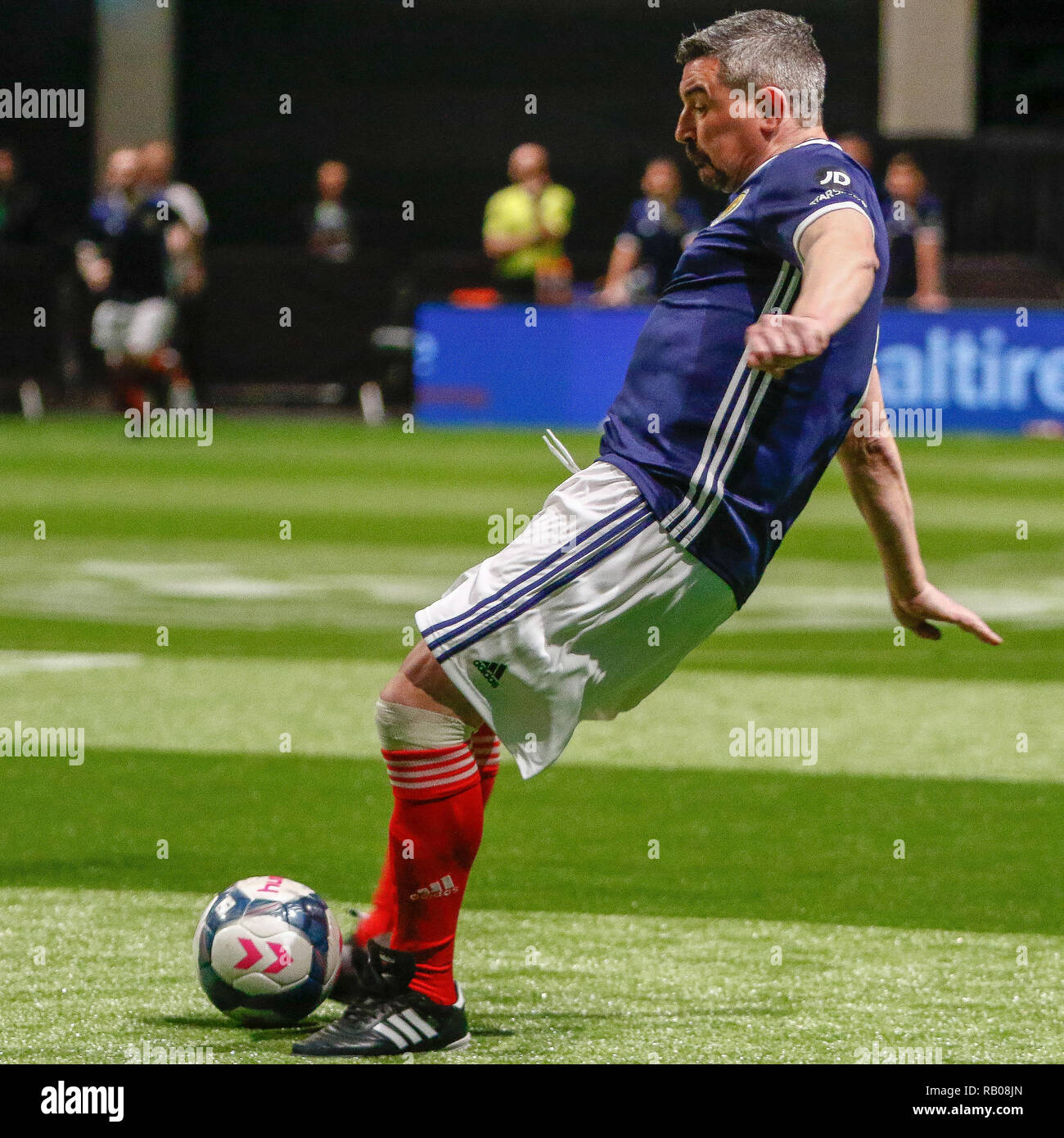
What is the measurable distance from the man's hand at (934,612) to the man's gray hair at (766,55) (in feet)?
3.74

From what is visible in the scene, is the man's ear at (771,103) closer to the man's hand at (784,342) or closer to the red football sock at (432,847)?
the man's hand at (784,342)

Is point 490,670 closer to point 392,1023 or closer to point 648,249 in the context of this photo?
point 392,1023

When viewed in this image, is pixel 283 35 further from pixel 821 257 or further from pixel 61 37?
pixel 821 257

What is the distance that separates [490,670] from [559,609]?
183 mm

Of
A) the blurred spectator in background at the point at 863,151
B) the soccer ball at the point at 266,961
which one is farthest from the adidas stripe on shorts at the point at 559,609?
the blurred spectator in background at the point at 863,151

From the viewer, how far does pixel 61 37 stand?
2895 centimetres

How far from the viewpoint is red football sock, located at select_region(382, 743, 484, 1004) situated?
15.8 ft

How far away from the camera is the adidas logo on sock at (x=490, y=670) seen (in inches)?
184

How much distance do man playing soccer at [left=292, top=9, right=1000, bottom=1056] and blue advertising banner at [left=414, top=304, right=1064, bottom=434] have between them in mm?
15973

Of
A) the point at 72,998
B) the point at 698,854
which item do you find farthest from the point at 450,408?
the point at 72,998

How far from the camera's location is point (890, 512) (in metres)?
5.10

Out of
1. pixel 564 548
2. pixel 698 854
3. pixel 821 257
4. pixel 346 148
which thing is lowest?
pixel 698 854

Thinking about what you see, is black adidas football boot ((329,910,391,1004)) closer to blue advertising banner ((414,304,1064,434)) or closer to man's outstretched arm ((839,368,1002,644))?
man's outstretched arm ((839,368,1002,644))

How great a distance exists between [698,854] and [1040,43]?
25.2 meters
